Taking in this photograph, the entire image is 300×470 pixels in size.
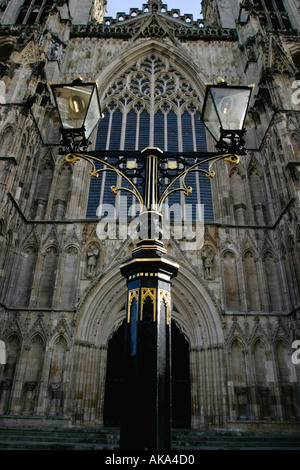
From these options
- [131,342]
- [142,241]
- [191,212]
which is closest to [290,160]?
[191,212]

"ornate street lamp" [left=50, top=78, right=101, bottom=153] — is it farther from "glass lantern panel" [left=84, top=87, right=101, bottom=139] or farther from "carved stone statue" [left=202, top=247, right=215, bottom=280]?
"carved stone statue" [left=202, top=247, right=215, bottom=280]

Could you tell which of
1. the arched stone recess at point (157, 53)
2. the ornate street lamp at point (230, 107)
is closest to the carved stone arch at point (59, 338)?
the ornate street lamp at point (230, 107)

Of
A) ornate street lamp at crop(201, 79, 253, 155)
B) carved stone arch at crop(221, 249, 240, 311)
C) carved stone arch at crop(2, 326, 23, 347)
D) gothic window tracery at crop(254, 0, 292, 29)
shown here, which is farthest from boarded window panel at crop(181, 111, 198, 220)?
gothic window tracery at crop(254, 0, 292, 29)

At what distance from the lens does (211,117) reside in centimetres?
Answer: 484

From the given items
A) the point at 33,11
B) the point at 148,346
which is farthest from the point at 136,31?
the point at 148,346

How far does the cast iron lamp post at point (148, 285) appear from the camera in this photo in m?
2.96

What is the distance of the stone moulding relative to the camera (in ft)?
58.4

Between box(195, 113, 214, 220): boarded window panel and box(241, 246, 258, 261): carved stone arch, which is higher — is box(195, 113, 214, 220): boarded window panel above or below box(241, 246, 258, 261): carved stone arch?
above

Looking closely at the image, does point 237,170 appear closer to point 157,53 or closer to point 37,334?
point 157,53

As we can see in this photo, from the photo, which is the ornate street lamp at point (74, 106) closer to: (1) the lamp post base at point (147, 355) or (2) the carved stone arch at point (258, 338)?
(1) the lamp post base at point (147, 355)

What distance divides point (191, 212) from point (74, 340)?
6.16 meters

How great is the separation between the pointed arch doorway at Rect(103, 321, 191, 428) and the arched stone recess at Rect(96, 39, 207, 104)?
11181 mm

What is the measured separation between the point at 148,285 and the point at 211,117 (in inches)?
108

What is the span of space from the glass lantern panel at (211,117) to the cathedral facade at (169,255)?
6187 mm
